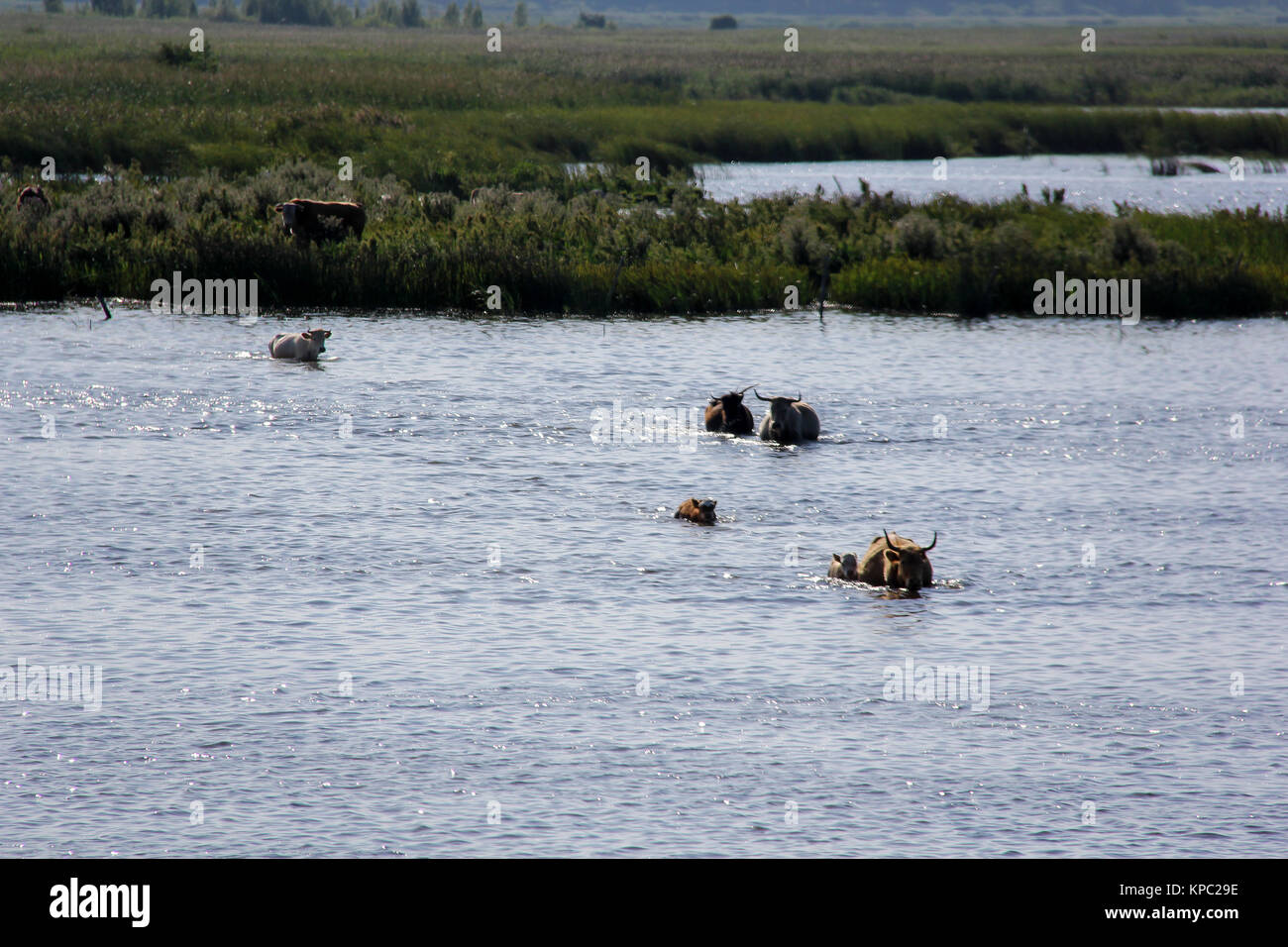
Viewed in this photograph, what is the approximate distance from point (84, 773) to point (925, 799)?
4530 mm

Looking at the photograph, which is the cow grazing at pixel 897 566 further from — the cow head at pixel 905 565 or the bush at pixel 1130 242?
the bush at pixel 1130 242

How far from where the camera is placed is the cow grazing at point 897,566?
12539 mm

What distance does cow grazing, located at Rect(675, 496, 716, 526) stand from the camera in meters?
14.7

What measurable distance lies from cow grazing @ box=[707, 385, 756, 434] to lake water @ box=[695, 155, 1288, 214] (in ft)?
73.8

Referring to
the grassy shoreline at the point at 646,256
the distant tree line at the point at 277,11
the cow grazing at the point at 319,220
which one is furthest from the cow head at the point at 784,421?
the distant tree line at the point at 277,11

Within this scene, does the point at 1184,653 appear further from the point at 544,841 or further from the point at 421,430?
the point at 421,430

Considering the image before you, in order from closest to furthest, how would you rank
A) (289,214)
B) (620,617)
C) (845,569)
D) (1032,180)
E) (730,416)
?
(620,617), (845,569), (730,416), (289,214), (1032,180)

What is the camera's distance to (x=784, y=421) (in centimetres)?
1842

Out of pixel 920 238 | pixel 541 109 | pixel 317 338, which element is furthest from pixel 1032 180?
pixel 317 338

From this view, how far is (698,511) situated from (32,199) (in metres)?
20.7

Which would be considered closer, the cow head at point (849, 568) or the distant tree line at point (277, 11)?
the cow head at point (849, 568)

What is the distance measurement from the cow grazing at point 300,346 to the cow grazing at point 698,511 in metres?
9.78

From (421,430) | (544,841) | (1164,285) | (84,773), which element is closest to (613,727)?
(544,841)

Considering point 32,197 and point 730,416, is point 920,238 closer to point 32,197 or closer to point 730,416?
point 730,416
